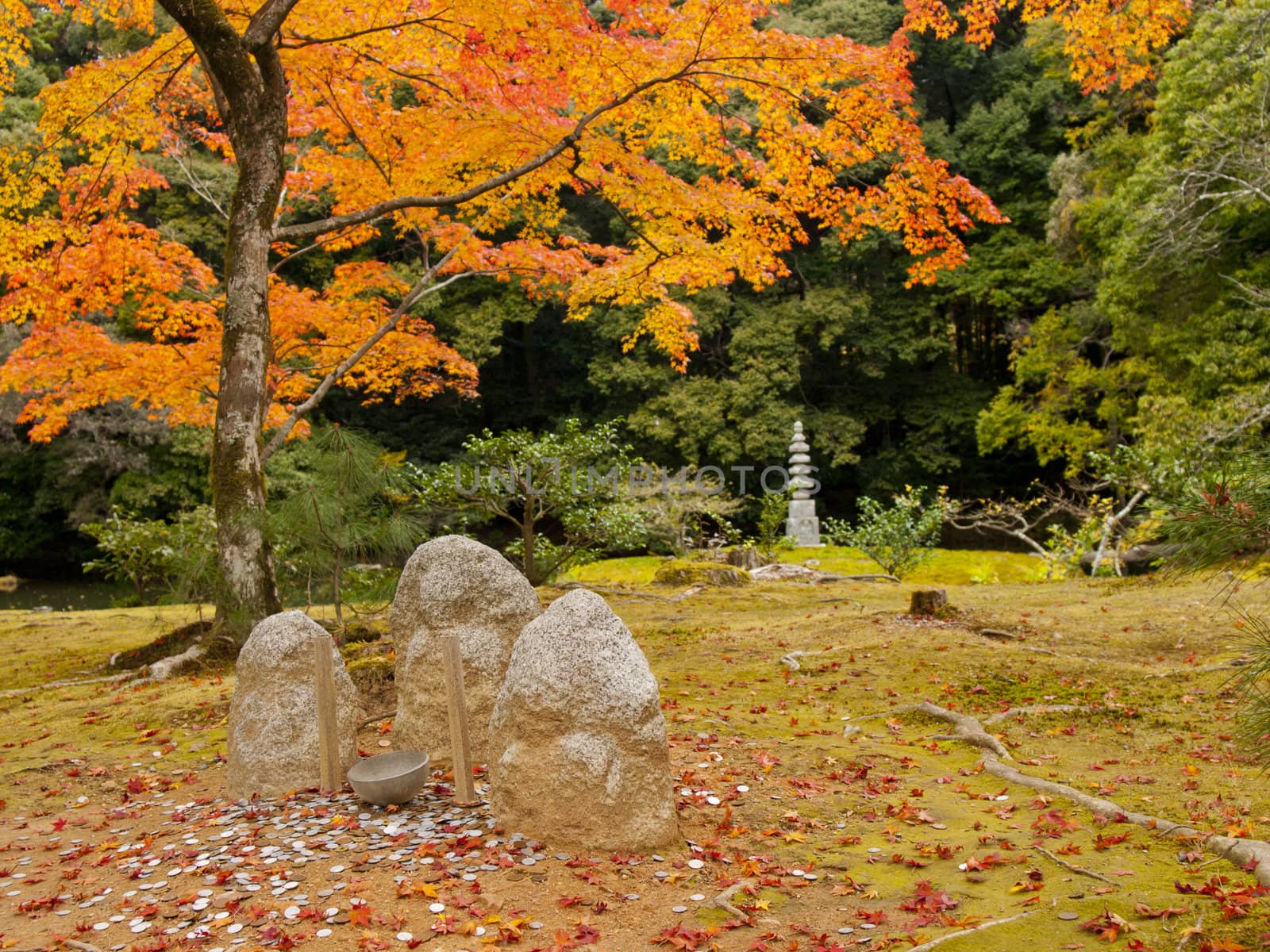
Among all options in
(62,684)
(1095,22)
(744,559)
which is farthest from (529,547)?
(1095,22)

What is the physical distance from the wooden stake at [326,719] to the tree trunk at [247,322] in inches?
103

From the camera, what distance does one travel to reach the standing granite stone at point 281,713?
13.0ft

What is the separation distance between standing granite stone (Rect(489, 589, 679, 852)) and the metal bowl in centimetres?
44

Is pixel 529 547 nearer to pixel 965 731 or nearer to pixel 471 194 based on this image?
pixel 471 194

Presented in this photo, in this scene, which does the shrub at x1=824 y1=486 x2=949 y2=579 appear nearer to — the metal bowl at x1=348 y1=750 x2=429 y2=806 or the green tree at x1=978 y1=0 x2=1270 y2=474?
the green tree at x1=978 y1=0 x2=1270 y2=474

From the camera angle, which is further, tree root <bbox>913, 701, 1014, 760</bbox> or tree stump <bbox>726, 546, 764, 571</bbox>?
tree stump <bbox>726, 546, 764, 571</bbox>

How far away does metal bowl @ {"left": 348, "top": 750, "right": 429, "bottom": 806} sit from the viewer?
11.9 feet

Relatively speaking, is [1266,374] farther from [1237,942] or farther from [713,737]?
[1237,942]

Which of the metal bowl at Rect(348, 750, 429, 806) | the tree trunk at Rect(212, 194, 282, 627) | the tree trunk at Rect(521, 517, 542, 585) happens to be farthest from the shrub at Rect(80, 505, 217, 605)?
the metal bowl at Rect(348, 750, 429, 806)

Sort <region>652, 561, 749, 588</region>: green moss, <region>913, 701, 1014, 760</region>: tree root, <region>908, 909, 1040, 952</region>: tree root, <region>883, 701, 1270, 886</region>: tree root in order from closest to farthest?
<region>908, 909, 1040, 952</region>: tree root
<region>883, 701, 1270, 886</region>: tree root
<region>913, 701, 1014, 760</region>: tree root
<region>652, 561, 749, 588</region>: green moss

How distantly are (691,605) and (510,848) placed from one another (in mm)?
6804

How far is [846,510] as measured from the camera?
79.3 feet

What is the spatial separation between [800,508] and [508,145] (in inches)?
440

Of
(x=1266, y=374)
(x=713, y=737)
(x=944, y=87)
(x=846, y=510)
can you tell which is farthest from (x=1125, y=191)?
(x=713, y=737)
